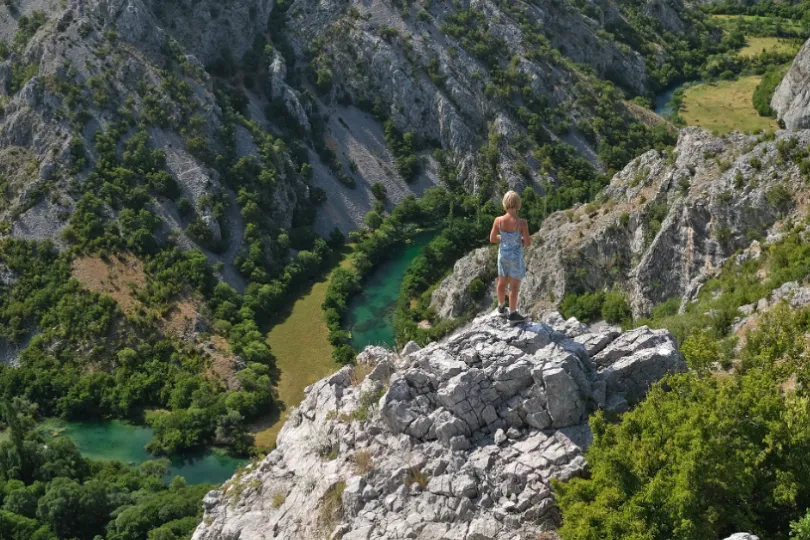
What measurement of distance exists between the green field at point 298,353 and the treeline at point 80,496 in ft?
45.6

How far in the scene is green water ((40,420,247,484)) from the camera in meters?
77.2

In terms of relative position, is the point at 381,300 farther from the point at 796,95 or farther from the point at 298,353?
the point at 796,95

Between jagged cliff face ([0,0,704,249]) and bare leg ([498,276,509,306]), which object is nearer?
bare leg ([498,276,509,306])

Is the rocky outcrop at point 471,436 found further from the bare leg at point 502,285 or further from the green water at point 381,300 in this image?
the green water at point 381,300

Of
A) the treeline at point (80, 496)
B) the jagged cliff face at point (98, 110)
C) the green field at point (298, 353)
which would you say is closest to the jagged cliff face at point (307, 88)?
the jagged cliff face at point (98, 110)

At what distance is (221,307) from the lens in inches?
3809

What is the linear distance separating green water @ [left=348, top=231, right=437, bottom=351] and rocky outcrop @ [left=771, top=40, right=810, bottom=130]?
54.3 metres

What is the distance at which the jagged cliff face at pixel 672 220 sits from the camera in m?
56.4

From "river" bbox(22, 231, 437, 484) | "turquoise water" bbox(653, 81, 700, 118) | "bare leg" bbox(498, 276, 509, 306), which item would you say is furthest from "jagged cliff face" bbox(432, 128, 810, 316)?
"turquoise water" bbox(653, 81, 700, 118)

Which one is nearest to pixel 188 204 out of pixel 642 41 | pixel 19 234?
pixel 19 234

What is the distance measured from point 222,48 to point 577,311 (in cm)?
8795

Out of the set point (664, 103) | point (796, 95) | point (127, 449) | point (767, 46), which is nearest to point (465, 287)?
point (127, 449)

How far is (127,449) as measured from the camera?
8044 cm

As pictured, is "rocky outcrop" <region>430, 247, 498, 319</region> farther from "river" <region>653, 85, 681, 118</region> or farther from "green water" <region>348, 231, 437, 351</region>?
"river" <region>653, 85, 681, 118</region>
